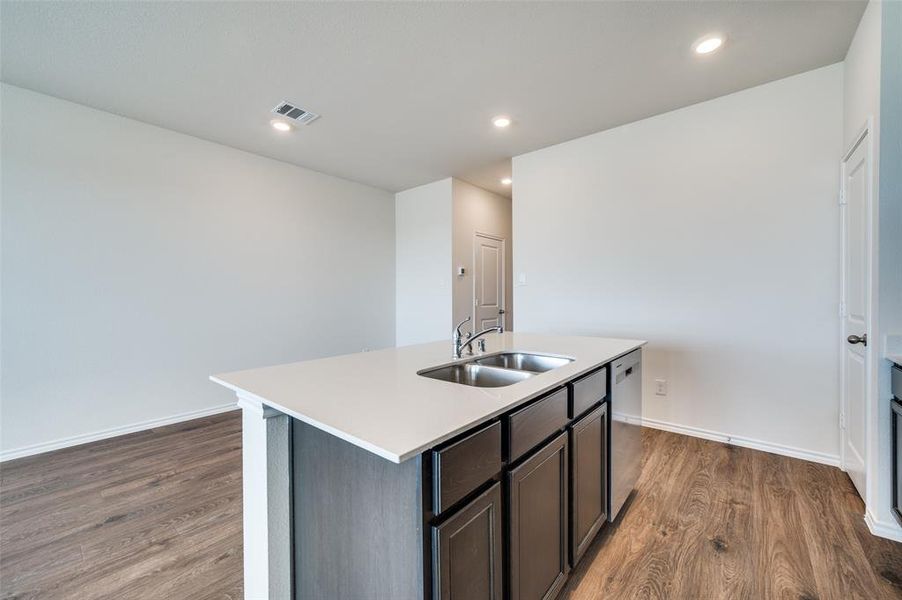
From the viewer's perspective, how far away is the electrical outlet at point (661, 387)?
10.4 feet

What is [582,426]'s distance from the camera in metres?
1.57

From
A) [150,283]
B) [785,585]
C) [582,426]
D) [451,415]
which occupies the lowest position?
[785,585]

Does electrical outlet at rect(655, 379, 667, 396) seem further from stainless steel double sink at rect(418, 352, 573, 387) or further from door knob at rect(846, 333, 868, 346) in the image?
stainless steel double sink at rect(418, 352, 573, 387)

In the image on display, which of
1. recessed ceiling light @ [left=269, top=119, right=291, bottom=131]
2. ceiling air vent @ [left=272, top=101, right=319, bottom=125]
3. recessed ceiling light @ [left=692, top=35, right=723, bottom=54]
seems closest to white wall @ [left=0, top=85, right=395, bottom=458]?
recessed ceiling light @ [left=269, top=119, right=291, bottom=131]

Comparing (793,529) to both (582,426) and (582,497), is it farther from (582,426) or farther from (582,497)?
(582,426)

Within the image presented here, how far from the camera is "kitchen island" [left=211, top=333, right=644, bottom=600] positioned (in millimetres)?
896

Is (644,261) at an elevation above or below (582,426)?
above

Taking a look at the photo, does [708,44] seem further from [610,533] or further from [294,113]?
[294,113]

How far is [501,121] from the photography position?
3289 millimetres

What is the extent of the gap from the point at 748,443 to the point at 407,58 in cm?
365

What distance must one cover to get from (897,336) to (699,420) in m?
1.49

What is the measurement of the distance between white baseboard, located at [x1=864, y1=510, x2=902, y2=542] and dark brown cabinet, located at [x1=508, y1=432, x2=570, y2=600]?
1.59 m

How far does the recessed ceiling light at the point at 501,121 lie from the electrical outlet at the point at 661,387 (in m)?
2.57

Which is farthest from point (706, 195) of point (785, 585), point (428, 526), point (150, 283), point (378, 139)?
point (150, 283)
